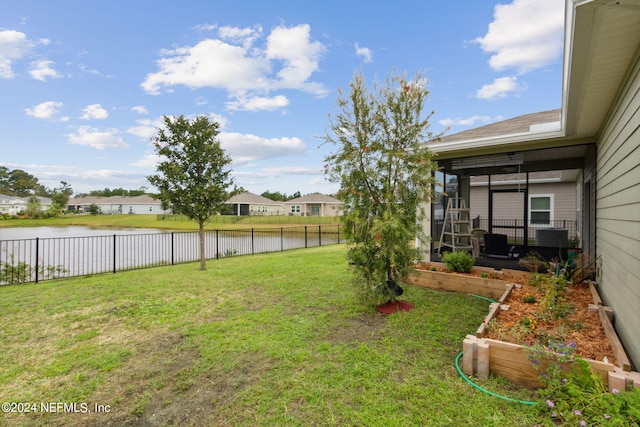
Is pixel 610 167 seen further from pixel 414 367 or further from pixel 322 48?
pixel 322 48

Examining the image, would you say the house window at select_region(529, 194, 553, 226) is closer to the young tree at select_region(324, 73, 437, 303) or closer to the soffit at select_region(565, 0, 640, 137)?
the soffit at select_region(565, 0, 640, 137)

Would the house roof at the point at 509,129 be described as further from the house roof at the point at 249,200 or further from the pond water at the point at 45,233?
the house roof at the point at 249,200

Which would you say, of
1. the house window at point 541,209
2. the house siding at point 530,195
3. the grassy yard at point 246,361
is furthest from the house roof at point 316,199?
the grassy yard at point 246,361

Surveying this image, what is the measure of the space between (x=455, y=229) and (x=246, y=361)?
5.81 m

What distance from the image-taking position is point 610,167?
3.21 m

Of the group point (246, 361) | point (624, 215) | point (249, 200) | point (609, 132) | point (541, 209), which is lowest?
point (246, 361)

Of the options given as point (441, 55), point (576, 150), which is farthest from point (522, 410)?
point (441, 55)

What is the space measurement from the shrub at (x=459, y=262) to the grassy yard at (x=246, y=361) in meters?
0.68

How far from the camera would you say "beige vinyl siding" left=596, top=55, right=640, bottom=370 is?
213cm

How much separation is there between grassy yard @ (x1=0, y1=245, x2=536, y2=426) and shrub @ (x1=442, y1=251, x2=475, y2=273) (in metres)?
0.68

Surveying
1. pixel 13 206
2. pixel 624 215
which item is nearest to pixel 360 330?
pixel 624 215

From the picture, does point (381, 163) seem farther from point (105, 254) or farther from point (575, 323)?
point (105, 254)

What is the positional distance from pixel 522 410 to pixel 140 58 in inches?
481

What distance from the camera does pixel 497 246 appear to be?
20.3ft
